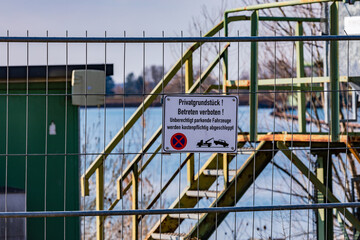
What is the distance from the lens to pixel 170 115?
6.25 meters

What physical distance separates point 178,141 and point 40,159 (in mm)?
4668

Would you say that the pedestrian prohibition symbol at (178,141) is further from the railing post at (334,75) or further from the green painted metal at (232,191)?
the green painted metal at (232,191)

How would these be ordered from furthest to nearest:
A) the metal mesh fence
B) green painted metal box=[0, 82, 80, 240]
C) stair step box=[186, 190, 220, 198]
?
1. green painted metal box=[0, 82, 80, 240]
2. stair step box=[186, 190, 220, 198]
3. the metal mesh fence

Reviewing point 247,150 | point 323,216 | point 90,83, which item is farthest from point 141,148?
point 247,150

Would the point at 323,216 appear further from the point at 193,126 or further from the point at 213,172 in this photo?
the point at 193,126

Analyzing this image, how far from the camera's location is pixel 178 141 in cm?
627

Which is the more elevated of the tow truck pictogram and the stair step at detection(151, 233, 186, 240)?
the tow truck pictogram

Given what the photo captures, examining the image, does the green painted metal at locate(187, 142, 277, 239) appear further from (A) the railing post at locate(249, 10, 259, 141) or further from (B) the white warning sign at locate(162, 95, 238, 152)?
(B) the white warning sign at locate(162, 95, 238, 152)

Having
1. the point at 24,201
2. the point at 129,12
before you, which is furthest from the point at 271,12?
the point at 129,12

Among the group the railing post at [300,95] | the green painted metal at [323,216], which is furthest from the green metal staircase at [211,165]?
the green painted metal at [323,216]

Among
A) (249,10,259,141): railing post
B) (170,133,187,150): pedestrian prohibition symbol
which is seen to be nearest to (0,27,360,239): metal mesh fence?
(249,10,259,141): railing post

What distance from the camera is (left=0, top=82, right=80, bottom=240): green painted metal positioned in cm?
1055

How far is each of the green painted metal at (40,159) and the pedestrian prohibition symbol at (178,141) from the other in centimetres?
446

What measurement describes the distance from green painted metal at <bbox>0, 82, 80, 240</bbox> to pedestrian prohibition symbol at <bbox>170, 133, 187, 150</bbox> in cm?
446
